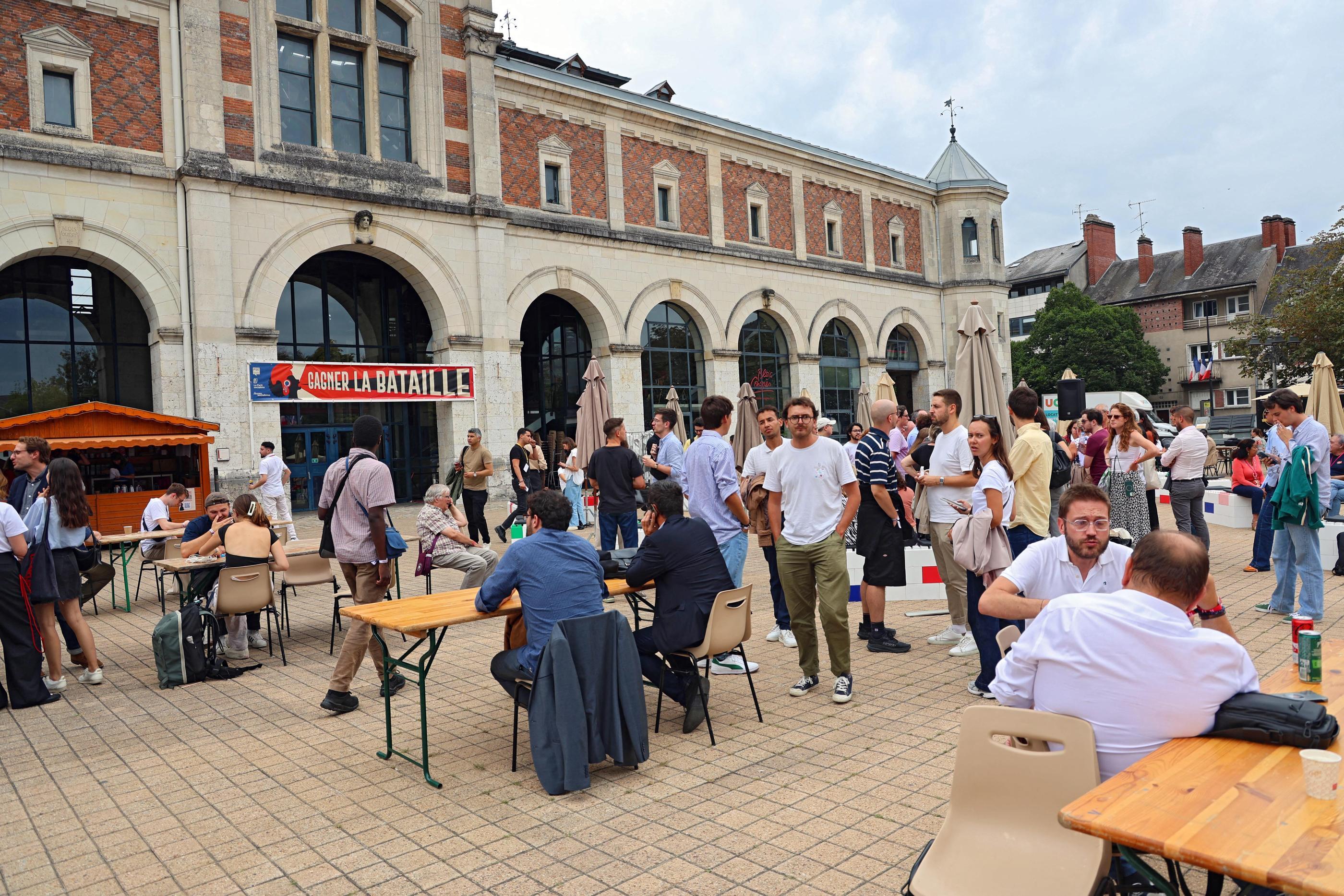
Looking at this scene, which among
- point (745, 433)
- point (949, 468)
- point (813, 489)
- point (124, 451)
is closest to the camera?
point (813, 489)

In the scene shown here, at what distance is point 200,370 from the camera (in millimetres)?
17766

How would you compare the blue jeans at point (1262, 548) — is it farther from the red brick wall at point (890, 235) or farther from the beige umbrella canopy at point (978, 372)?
the red brick wall at point (890, 235)

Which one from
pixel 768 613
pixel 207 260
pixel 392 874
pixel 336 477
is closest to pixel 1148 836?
pixel 392 874

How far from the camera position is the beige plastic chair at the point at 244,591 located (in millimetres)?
7297

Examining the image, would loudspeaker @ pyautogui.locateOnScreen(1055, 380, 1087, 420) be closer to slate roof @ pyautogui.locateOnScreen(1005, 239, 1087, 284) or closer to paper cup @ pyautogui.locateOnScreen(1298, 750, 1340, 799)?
paper cup @ pyautogui.locateOnScreen(1298, 750, 1340, 799)

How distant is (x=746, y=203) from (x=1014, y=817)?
90.7 feet

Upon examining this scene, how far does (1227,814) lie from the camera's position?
2.23 metres

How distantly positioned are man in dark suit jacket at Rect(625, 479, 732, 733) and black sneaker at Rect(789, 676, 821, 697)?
82 cm

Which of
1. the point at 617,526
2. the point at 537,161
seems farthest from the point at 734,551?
the point at 537,161

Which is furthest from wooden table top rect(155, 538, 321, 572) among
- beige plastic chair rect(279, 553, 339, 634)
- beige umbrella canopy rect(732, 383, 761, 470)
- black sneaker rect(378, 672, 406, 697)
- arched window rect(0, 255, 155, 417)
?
arched window rect(0, 255, 155, 417)

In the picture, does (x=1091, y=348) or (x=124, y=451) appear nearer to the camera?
(x=124, y=451)

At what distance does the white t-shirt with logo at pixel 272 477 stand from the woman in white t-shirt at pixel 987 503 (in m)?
12.4

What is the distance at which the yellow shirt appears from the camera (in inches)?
247

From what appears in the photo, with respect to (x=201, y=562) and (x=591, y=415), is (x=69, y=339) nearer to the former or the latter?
(x=591, y=415)
